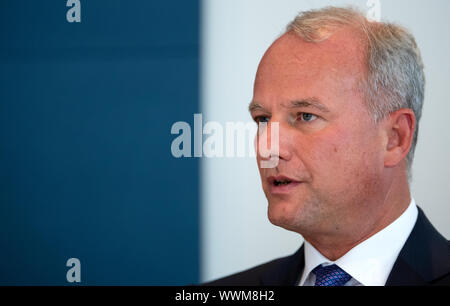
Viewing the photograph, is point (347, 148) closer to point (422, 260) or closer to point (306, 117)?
point (306, 117)

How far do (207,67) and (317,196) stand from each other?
0.52 meters

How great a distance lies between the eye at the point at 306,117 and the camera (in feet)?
4.32

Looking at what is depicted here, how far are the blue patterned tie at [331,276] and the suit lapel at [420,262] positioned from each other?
9 cm

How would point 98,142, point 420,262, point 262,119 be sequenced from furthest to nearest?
1. point 98,142
2. point 262,119
3. point 420,262

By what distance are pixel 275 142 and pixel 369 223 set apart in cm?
28

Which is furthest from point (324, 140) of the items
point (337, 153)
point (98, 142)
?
point (98, 142)

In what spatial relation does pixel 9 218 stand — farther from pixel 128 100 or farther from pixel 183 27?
pixel 183 27

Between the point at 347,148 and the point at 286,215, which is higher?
the point at 347,148

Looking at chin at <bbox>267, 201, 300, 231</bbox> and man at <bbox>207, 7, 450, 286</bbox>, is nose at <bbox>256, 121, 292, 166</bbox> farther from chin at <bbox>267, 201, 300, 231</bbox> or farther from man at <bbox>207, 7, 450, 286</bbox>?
chin at <bbox>267, 201, 300, 231</bbox>

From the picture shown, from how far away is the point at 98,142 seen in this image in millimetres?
1646

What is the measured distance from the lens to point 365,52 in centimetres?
130

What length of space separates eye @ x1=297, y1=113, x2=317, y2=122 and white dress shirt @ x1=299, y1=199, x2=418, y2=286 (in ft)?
0.96
